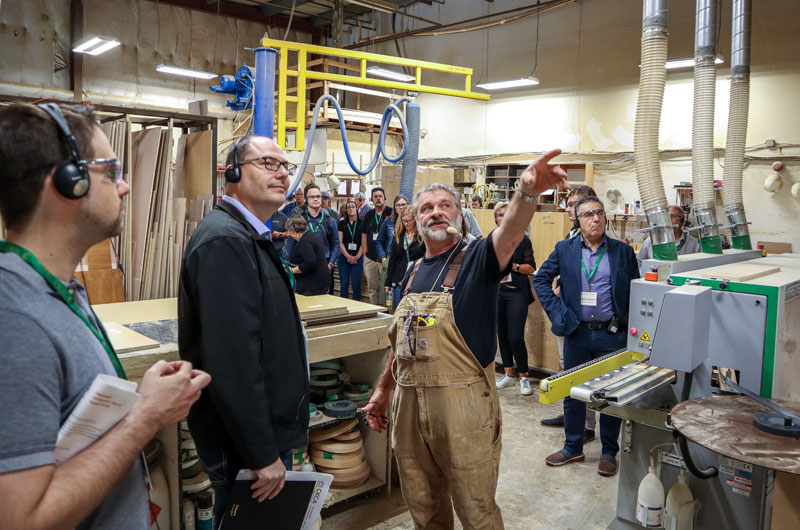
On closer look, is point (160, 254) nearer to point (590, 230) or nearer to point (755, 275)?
point (590, 230)

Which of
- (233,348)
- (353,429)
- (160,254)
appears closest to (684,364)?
(233,348)

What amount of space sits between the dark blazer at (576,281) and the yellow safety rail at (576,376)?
3.20 feet

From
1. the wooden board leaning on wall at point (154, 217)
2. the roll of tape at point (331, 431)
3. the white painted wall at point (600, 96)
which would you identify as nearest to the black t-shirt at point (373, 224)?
the white painted wall at point (600, 96)

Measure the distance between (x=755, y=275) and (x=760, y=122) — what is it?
21.8 ft

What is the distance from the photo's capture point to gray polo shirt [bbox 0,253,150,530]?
2.62 feet

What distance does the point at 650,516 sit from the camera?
96.7 inches

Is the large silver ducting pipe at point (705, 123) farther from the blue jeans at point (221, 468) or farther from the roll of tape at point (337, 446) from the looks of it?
the blue jeans at point (221, 468)

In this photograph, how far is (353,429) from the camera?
3.11 m

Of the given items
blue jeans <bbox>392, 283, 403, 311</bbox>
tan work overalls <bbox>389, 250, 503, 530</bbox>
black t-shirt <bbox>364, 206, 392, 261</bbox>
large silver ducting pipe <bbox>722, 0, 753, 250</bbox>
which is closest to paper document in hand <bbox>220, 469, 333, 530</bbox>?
tan work overalls <bbox>389, 250, 503, 530</bbox>

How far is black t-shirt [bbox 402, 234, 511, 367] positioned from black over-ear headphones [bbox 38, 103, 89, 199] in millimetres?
1328

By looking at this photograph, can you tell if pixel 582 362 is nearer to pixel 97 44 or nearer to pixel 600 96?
pixel 600 96

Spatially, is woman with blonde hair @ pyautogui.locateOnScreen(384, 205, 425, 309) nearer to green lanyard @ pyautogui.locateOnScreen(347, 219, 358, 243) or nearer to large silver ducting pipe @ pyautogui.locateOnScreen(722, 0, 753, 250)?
green lanyard @ pyautogui.locateOnScreen(347, 219, 358, 243)

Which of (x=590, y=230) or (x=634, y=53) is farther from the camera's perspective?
(x=634, y=53)

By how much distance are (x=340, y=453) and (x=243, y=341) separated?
5.03ft
